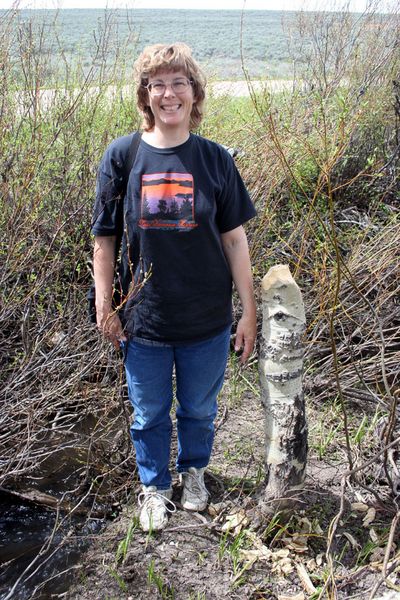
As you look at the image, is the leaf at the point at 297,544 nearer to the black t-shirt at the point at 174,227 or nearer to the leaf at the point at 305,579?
the leaf at the point at 305,579

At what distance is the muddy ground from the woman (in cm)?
15

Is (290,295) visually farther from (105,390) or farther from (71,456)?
(71,456)

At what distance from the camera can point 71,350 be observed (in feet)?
10.5

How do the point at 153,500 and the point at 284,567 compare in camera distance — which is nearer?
the point at 284,567

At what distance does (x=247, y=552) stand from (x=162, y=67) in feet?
6.06

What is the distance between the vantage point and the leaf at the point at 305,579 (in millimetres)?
2332

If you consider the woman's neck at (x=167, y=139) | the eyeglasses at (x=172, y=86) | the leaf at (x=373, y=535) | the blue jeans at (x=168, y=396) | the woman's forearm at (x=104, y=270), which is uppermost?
the eyeglasses at (x=172, y=86)

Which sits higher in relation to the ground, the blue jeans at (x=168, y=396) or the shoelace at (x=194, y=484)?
the blue jeans at (x=168, y=396)

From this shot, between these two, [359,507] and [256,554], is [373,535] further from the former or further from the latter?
[256,554]

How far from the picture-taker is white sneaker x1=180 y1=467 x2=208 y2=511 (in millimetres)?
2658

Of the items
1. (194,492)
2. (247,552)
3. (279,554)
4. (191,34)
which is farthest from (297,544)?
(191,34)

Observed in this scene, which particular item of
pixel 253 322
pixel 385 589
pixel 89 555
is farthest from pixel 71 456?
pixel 385 589

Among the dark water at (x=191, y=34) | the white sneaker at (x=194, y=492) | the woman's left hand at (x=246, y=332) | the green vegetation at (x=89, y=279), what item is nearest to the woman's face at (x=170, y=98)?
the green vegetation at (x=89, y=279)

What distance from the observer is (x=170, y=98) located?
2113mm
